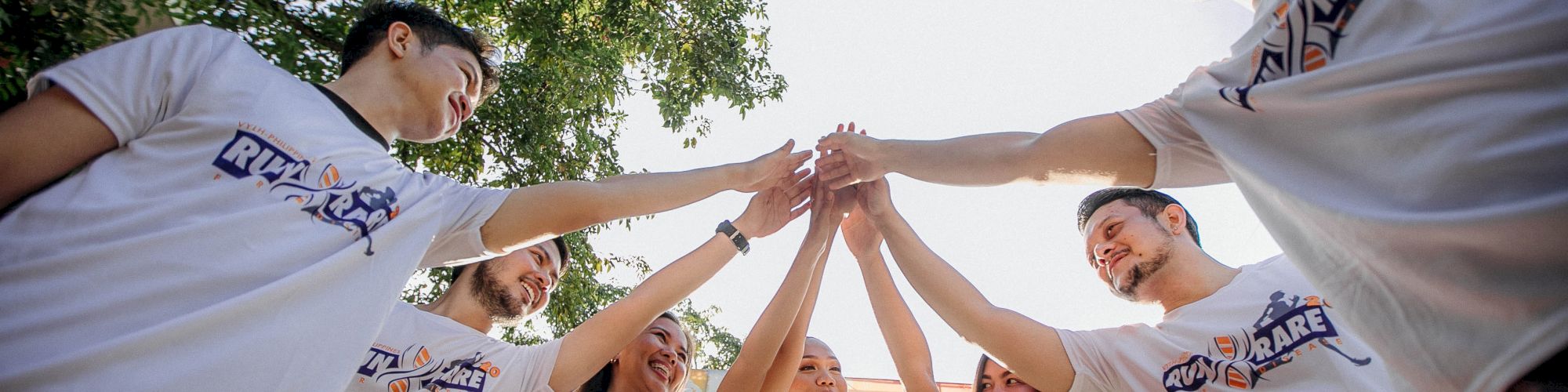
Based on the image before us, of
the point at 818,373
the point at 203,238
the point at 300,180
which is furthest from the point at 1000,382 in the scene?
the point at 203,238

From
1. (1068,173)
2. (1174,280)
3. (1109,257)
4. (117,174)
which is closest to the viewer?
(117,174)

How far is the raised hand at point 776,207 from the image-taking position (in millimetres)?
3350

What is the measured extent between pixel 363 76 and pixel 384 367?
116 cm

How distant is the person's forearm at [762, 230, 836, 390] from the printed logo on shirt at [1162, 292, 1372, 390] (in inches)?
65.0

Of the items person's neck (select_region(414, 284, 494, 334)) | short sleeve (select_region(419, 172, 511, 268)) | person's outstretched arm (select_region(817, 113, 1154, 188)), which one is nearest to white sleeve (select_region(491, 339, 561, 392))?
person's neck (select_region(414, 284, 494, 334))

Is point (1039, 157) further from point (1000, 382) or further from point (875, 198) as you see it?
point (1000, 382)

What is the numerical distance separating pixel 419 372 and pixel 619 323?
0.73 meters

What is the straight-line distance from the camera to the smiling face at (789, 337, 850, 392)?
4.16 meters

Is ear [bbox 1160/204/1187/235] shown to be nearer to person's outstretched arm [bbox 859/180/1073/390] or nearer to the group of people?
the group of people

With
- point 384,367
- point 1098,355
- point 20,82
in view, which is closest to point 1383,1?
point 1098,355

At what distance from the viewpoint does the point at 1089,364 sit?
253 cm

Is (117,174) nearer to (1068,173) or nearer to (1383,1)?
(1068,173)

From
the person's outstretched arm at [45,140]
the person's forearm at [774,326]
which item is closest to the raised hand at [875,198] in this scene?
the person's forearm at [774,326]

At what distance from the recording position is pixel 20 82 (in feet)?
8.89
